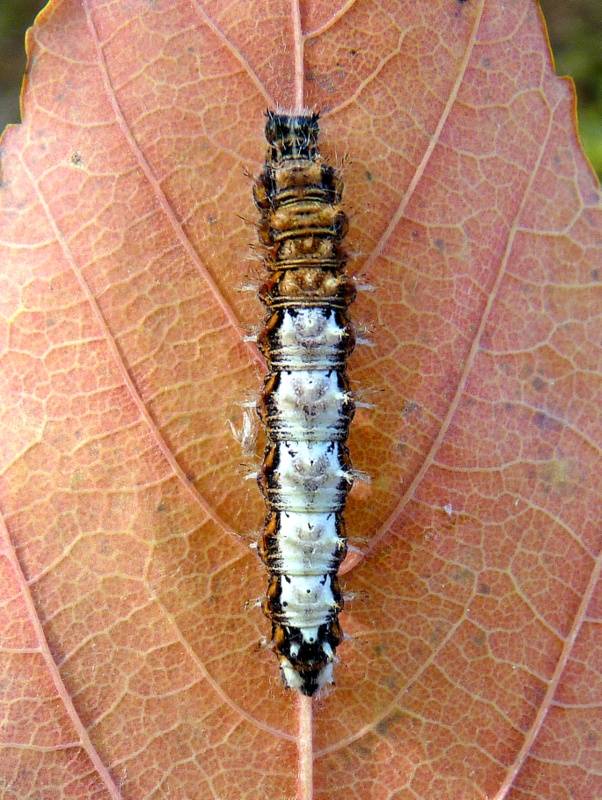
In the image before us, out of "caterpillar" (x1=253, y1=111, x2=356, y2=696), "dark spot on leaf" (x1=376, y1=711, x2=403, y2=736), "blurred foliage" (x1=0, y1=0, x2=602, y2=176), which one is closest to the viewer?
"caterpillar" (x1=253, y1=111, x2=356, y2=696)

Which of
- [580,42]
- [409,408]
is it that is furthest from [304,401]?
[580,42]

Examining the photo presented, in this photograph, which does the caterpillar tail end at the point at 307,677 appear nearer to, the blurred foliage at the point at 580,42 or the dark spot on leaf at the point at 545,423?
the dark spot on leaf at the point at 545,423

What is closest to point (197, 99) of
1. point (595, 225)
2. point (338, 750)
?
point (595, 225)

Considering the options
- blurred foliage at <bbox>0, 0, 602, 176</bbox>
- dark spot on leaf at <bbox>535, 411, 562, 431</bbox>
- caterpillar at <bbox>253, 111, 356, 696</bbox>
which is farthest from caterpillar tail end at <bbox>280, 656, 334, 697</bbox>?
blurred foliage at <bbox>0, 0, 602, 176</bbox>

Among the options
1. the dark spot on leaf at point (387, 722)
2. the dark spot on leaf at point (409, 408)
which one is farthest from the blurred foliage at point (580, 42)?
the dark spot on leaf at point (387, 722)

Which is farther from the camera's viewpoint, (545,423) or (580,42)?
(580,42)

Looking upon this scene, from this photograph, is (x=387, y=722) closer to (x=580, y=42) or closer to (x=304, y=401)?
(x=304, y=401)

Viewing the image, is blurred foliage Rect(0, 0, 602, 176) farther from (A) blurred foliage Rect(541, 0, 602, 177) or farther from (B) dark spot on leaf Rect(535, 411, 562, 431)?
(B) dark spot on leaf Rect(535, 411, 562, 431)

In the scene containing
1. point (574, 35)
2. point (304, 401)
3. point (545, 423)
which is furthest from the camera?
point (574, 35)
